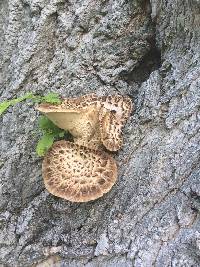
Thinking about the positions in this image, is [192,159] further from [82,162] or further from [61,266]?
[61,266]

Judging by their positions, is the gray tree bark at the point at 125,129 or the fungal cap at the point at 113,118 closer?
the gray tree bark at the point at 125,129

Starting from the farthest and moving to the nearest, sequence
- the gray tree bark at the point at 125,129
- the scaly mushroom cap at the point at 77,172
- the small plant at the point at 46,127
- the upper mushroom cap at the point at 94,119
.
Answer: the small plant at the point at 46,127, the upper mushroom cap at the point at 94,119, the scaly mushroom cap at the point at 77,172, the gray tree bark at the point at 125,129

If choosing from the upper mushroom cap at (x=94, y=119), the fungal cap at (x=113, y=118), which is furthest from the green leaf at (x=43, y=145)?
the fungal cap at (x=113, y=118)

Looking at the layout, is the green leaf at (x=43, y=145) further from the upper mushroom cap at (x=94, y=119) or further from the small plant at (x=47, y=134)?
the upper mushroom cap at (x=94, y=119)

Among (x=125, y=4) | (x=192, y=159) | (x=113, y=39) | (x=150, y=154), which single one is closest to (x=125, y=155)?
(x=150, y=154)

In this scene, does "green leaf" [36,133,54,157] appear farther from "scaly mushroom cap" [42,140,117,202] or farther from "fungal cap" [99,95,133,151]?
"fungal cap" [99,95,133,151]

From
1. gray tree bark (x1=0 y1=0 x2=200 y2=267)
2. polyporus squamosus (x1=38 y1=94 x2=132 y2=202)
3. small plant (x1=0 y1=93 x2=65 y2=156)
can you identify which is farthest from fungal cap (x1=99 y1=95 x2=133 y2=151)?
small plant (x1=0 y1=93 x2=65 y2=156)
